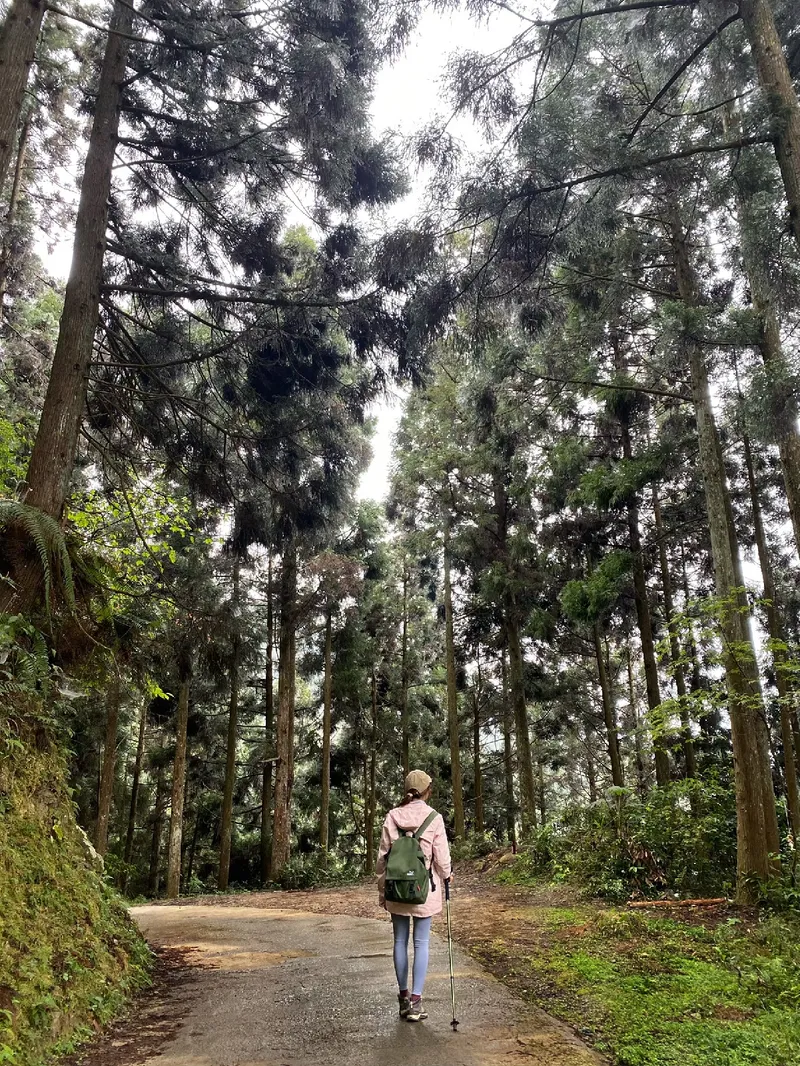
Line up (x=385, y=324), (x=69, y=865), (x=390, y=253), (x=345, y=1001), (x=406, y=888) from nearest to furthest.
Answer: (x=406, y=888), (x=345, y=1001), (x=69, y=865), (x=390, y=253), (x=385, y=324)

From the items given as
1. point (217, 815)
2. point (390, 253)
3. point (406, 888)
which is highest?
point (390, 253)

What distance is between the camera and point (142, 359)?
24.6ft

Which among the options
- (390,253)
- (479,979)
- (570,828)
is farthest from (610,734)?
(390,253)

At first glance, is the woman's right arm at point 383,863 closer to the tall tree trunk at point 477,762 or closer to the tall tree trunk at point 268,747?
the tall tree trunk at point 268,747

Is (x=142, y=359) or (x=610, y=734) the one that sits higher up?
(x=142, y=359)

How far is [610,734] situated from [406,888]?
14345mm

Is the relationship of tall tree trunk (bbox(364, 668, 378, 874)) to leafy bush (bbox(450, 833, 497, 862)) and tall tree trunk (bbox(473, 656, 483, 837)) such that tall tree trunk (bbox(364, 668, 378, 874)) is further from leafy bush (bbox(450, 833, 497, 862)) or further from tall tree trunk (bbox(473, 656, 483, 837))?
leafy bush (bbox(450, 833, 497, 862))

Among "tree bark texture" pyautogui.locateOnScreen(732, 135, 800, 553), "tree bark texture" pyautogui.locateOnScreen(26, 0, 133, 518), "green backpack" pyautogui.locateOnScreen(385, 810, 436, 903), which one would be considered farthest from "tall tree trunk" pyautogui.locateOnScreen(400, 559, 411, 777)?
"green backpack" pyautogui.locateOnScreen(385, 810, 436, 903)

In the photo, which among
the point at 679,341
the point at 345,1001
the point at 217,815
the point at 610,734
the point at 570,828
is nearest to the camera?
the point at 345,1001

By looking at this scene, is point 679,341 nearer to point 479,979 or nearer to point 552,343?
point 552,343

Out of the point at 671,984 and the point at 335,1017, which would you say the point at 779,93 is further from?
the point at 335,1017

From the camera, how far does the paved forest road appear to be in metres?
3.44

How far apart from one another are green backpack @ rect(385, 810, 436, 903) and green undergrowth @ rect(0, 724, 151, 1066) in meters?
1.95

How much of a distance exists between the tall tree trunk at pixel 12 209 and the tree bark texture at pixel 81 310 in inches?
145
